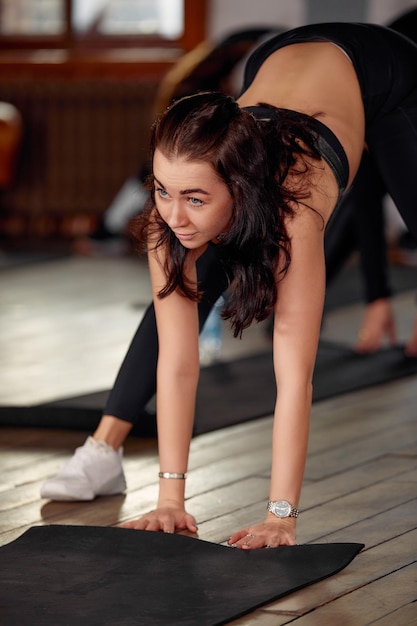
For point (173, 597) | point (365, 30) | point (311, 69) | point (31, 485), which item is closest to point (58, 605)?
point (173, 597)

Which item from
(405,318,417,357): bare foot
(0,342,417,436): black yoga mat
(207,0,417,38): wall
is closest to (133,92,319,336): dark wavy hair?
(0,342,417,436): black yoga mat

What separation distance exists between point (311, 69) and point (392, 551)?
0.79 m

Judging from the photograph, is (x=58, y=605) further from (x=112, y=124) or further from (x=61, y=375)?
(x=112, y=124)

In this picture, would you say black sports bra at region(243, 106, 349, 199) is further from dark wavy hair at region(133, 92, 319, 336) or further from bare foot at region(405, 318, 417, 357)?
bare foot at region(405, 318, 417, 357)

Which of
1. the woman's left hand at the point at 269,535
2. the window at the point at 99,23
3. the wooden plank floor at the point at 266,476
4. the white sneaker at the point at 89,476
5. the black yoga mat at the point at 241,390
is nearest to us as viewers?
the wooden plank floor at the point at 266,476

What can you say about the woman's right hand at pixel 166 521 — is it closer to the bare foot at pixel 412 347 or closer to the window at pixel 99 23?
the bare foot at pixel 412 347

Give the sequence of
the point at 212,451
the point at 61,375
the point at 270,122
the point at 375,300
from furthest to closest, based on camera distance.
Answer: the point at 375,300, the point at 61,375, the point at 212,451, the point at 270,122

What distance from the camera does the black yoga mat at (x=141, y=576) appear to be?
161 cm

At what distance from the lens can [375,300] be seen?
3.62 metres

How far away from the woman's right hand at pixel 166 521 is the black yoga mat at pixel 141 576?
33 mm

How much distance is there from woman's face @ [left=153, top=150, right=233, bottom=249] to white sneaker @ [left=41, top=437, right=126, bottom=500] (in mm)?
625

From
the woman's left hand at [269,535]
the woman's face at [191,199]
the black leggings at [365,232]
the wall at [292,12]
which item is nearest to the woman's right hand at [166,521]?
the woman's left hand at [269,535]

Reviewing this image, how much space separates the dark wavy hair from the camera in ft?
5.60

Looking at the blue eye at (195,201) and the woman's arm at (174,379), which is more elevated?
the blue eye at (195,201)
